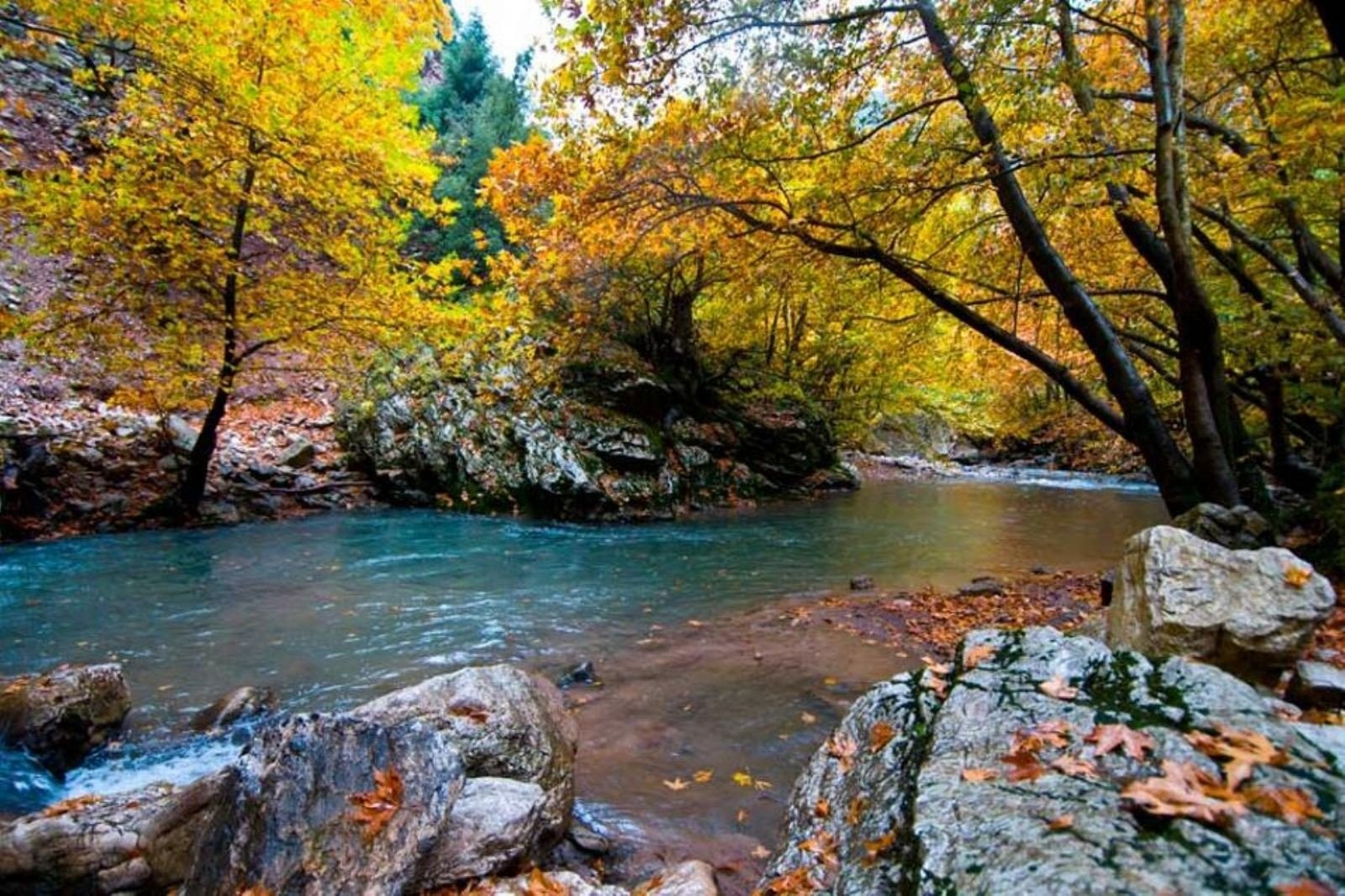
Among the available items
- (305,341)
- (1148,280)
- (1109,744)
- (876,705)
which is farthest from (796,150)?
(305,341)

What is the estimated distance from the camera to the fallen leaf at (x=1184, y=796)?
168cm

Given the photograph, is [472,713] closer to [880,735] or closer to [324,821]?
[324,821]

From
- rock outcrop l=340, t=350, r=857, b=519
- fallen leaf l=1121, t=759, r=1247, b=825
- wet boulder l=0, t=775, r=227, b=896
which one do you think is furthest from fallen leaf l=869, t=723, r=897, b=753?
rock outcrop l=340, t=350, r=857, b=519

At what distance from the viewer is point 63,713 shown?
14.0 feet

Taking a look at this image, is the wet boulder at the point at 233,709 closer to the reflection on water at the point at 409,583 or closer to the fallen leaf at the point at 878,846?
the reflection on water at the point at 409,583

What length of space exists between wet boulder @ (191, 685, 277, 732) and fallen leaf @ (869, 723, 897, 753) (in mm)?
4444

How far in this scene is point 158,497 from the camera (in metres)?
11.6

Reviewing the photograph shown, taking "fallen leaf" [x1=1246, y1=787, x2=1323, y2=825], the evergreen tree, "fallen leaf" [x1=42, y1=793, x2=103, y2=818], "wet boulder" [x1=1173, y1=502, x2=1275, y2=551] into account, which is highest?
the evergreen tree

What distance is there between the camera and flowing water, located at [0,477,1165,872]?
14.4ft

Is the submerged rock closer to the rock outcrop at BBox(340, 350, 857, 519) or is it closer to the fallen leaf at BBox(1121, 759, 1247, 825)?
the fallen leaf at BBox(1121, 759, 1247, 825)

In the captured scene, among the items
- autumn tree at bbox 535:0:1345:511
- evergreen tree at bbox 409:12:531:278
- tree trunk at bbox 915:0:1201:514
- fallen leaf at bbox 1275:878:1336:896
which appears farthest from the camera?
evergreen tree at bbox 409:12:531:278

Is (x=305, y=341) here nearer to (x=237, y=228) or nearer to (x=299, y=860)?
(x=237, y=228)

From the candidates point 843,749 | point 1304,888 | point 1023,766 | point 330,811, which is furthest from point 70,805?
point 1304,888

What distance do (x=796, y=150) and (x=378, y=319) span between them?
749 cm
